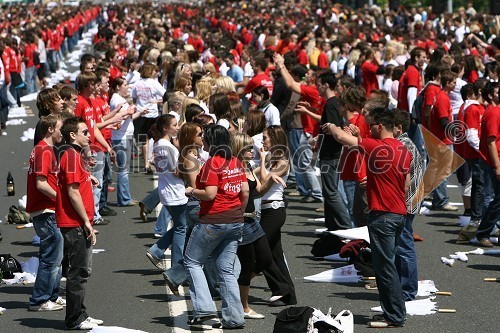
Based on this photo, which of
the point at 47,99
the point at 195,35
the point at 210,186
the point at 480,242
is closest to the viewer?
the point at 210,186

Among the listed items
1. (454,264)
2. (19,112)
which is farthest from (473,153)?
(19,112)

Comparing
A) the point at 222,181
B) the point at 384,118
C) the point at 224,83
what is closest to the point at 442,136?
the point at 224,83

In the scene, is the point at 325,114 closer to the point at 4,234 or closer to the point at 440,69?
the point at 440,69

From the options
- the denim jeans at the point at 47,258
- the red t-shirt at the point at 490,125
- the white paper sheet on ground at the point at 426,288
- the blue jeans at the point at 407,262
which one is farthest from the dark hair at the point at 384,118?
the red t-shirt at the point at 490,125

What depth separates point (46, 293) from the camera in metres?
10.7

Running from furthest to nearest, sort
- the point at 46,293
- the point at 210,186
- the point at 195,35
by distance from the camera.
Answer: the point at 195,35 < the point at 46,293 < the point at 210,186

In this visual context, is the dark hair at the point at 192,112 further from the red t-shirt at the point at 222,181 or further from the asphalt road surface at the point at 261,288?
the red t-shirt at the point at 222,181

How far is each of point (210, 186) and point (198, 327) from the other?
1.27 m

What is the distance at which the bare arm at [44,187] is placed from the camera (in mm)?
10625

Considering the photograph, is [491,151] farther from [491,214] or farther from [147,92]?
[147,92]

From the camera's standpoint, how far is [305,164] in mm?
17047

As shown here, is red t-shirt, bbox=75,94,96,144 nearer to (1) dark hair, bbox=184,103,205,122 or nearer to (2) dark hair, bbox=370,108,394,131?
(1) dark hair, bbox=184,103,205,122

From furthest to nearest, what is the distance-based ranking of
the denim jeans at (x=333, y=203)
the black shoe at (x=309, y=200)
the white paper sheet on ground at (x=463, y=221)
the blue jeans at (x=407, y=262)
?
the black shoe at (x=309, y=200) → the white paper sheet on ground at (x=463, y=221) → the denim jeans at (x=333, y=203) → the blue jeans at (x=407, y=262)

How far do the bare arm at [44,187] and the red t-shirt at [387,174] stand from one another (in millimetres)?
2861
